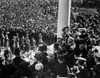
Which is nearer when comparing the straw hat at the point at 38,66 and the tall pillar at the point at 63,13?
the straw hat at the point at 38,66

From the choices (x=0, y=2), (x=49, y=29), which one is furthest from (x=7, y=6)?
(x=49, y=29)

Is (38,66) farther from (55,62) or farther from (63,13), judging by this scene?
(63,13)

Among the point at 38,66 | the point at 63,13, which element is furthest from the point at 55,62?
the point at 63,13

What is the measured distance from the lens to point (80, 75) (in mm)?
503

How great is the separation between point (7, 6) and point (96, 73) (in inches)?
86.8

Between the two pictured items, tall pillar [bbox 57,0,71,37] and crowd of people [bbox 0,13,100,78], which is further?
tall pillar [bbox 57,0,71,37]

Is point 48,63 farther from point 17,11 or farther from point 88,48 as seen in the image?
point 17,11

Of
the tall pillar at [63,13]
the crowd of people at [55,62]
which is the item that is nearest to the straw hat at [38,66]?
the crowd of people at [55,62]

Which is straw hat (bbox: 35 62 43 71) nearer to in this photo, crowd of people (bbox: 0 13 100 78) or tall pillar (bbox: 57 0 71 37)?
crowd of people (bbox: 0 13 100 78)

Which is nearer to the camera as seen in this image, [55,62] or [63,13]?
[55,62]

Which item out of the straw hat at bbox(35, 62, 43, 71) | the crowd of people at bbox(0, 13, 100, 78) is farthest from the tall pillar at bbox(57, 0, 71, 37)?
the straw hat at bbox(35, 62, 43, 71)

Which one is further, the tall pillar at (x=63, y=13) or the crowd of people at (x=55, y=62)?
the tall pillar at (x=63, y=13)

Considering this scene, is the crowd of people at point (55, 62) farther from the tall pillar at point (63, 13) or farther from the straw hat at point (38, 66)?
the tall pillar at point (63, 13)

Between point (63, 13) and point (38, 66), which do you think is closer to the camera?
point (38, 66)
